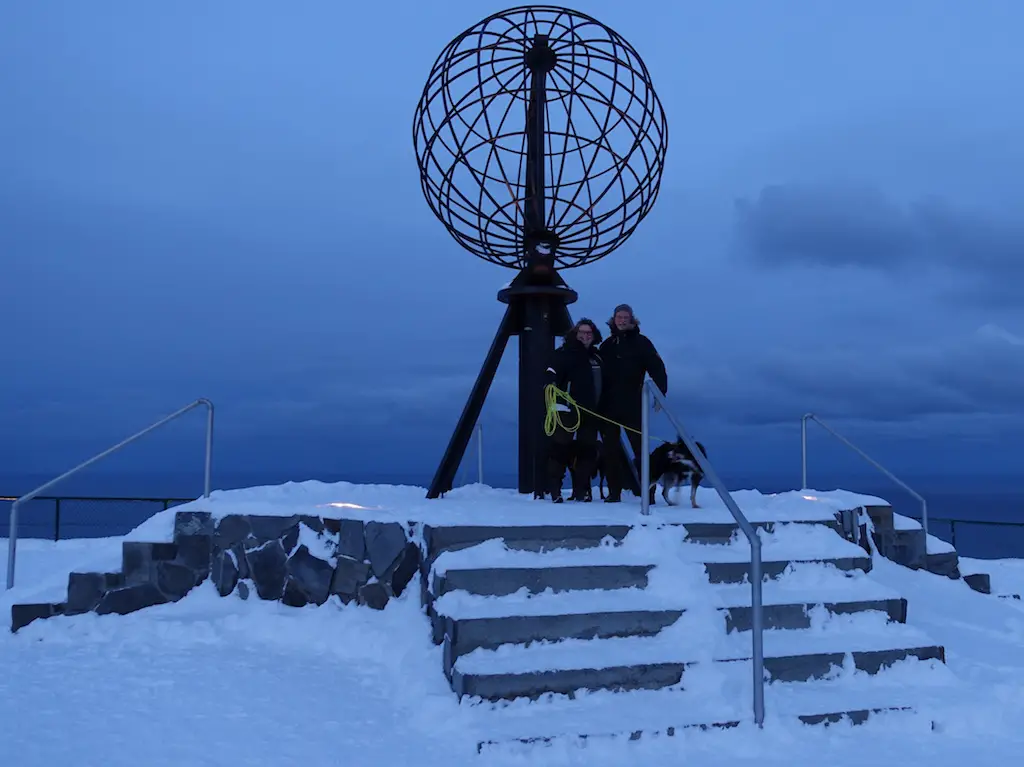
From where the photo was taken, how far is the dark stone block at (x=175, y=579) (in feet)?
21.4

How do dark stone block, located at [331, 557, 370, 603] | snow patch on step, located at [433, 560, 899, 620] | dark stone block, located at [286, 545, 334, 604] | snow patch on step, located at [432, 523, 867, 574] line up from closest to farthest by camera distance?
1. snow patch on step, located at [433, 560, 899, 620]
2. snow patch on step, located at [432, 523, 867, 574]
3. dark stone block, located at [331, 557, 370, 603]
4. dark stone block, located at [286, 545, 334, 604]

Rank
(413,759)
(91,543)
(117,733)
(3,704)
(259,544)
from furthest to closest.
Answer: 1. (91,543)
2. (259,544)
3. (3,704)
4. (117,733)
5. (413,759)

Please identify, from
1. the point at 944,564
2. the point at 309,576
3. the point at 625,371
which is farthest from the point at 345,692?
the point at 944,564

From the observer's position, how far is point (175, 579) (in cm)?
655

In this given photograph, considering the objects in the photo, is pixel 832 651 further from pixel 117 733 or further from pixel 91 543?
pixel 91 543

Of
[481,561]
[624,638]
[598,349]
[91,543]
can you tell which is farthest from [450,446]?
[91,543]

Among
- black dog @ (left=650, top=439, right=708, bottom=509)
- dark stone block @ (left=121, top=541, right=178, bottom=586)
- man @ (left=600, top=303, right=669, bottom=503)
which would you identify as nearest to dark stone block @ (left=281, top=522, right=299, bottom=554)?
dark stone block @ (left=121, top=541, right=178, bottom=586)

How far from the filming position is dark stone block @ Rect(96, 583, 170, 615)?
21.1ft

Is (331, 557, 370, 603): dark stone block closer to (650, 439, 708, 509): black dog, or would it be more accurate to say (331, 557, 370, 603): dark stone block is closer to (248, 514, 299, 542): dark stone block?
(248, 514, 299, 542): dark stone block

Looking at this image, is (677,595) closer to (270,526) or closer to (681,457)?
(681,457)

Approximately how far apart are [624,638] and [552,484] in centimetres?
230

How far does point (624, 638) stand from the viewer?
189 inches

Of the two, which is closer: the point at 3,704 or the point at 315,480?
the point at 3,704

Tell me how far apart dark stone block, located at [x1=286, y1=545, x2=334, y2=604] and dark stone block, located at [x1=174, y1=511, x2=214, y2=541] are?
34.9 inches
